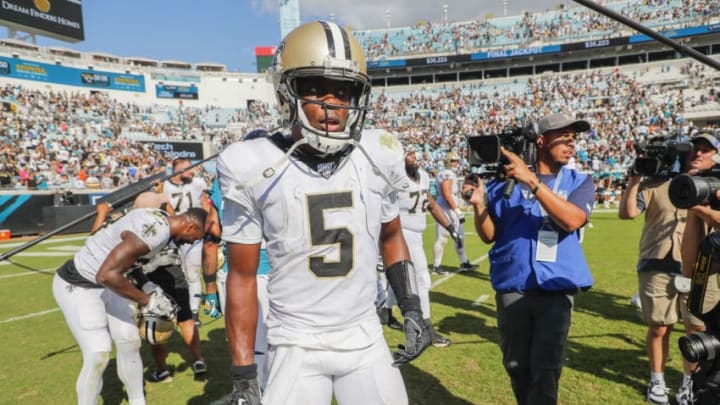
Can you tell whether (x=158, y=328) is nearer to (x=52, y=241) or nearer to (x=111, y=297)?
(x=111, y=297)

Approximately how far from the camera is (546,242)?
2873mm

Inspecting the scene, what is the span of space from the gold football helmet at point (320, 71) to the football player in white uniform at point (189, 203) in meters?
5.13

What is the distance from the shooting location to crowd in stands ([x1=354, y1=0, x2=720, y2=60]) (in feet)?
146

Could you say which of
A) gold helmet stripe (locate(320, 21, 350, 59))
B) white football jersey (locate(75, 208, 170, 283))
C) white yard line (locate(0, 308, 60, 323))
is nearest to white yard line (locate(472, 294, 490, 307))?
white football jersey (locate(75, 208, 170, 283))

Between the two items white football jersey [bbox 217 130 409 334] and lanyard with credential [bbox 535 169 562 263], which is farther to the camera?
lanyard with credential [bbox 535 169 562 263]

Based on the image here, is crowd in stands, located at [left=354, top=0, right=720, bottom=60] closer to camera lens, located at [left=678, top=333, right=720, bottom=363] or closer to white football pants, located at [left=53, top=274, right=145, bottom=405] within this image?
camera lens, located at [left=678, top=333, right=720, bottom=363]

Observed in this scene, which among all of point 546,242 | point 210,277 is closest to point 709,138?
point 546,242

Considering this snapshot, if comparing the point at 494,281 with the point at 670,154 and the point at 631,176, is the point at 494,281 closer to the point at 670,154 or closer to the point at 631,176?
the point at 670,154

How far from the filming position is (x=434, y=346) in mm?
5355

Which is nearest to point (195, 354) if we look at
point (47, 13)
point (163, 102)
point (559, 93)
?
point (47, 13)

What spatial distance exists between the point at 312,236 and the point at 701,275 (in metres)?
1.82

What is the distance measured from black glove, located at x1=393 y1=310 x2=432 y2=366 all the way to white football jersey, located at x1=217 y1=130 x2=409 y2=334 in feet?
0.77

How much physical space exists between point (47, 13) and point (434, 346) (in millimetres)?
42667

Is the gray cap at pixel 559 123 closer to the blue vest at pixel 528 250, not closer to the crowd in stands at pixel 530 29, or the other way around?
the blue vest at pixel 528 250
